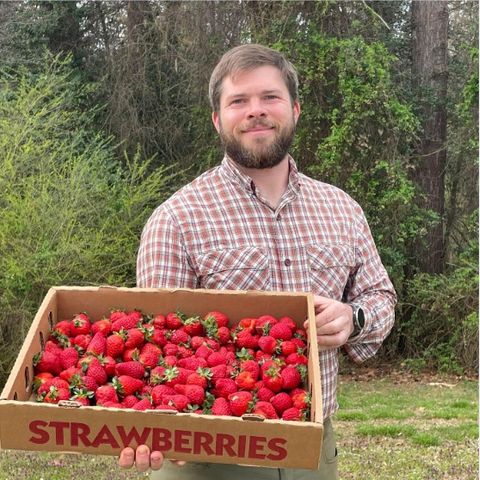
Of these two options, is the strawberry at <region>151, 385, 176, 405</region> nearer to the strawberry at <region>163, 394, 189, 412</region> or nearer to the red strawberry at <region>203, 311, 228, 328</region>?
the strawberry at <region>163, 394, 189, 412</region>

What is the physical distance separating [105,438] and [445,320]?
32.1ft

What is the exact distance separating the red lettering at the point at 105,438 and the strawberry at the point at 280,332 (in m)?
0.55

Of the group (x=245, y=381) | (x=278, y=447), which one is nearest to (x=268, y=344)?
(x=245, y=381)

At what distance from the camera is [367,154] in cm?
1057

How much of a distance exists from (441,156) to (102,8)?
5935mm

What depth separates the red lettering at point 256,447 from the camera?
167 centimetres

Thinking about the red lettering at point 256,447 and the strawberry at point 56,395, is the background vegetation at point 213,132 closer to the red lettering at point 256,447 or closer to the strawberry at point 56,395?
the strawberry at point 56,395

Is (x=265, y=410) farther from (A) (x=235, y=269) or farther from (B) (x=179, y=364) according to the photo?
(A) (x=235, y=269)

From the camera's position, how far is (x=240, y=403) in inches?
70.5

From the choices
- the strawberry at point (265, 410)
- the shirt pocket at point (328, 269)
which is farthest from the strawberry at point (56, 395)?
the shirt pocket at point (328, 269)

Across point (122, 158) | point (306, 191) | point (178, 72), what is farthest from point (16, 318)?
point (306, 191)

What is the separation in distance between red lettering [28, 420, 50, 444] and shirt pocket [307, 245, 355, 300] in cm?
95

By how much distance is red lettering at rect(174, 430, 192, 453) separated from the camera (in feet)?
5.57

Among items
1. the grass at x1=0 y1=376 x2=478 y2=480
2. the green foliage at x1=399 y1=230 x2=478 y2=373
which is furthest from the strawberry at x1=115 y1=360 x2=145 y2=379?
the green foliage at x1=399 y1=230 x2=478 y2=373
